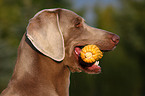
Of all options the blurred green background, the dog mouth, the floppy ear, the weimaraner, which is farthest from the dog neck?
the blurred green background

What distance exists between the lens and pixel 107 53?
34.8 m

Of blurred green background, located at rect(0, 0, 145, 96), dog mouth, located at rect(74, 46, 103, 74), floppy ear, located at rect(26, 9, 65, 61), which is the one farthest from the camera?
blurred green background, located at rect(0, 0, 145, 96)

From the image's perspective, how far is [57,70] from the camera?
4609mm

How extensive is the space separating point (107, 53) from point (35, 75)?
30.7 metres

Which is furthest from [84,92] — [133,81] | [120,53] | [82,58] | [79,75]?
[82,58]

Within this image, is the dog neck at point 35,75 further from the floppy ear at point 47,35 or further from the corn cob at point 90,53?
the corn cob at point 90,53

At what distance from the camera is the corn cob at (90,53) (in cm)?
469

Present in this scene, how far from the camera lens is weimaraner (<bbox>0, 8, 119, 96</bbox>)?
4215mm

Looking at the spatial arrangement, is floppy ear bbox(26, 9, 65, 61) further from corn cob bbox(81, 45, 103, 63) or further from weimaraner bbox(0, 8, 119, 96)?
corn cob bbox(81, 45, 103, 63)

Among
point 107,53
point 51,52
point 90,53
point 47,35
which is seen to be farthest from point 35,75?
point 107,53

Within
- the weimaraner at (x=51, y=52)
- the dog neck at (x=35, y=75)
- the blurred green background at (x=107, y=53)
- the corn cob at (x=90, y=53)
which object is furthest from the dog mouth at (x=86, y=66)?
the blurred green background at (x=107, y=53)

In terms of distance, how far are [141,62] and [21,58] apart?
105 feet

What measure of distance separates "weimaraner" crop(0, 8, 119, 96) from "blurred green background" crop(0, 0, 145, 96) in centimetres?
1951

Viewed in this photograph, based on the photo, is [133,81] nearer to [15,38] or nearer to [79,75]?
[79,75]
